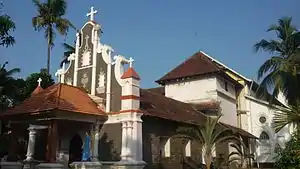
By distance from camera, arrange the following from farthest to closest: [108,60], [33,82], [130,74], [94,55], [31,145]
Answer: [33,82]
[94,55]
[108,60]
[31,145]
[130,74]

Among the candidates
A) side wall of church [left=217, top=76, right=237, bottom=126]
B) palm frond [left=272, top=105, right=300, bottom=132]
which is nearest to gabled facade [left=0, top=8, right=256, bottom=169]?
palm frond [left=272, top=105, right=300, bottom=132]

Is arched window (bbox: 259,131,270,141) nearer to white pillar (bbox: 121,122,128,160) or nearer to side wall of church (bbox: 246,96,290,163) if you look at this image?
side wall of church (bbox: 246,96,290,163)

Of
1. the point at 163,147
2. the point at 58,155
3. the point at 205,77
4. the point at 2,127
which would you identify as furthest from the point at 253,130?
the point at 2,127

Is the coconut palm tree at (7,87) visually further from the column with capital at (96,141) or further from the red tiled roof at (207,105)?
the red tiled roof at (207,105)

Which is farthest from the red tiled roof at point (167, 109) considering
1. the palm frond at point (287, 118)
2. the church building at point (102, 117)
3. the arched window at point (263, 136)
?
the arched window at point (263, 136)

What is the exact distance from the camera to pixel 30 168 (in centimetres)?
1752

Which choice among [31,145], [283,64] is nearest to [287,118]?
[283,64]

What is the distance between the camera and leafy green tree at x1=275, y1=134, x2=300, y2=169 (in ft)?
45.4

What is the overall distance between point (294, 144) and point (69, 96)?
35.6 feet

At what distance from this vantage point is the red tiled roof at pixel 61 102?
1582cm

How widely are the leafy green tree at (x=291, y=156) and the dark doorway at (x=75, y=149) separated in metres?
10.7

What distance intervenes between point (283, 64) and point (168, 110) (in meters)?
7.56

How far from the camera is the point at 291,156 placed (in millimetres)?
14211

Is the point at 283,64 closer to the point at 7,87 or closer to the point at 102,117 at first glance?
the point at 102,117
